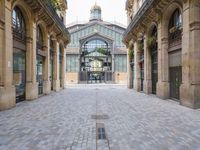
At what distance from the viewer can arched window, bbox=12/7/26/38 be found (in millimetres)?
13939

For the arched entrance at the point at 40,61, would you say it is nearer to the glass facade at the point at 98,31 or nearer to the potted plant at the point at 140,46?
the potted plant at the point at 140,46

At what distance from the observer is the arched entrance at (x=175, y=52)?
1439 centimetres

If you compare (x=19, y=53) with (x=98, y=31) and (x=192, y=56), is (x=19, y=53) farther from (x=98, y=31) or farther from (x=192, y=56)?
(x=98, y=31)

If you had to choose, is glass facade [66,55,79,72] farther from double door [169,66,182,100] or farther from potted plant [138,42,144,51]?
double door [169,66,182,100]

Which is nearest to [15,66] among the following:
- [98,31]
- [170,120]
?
[170,120]

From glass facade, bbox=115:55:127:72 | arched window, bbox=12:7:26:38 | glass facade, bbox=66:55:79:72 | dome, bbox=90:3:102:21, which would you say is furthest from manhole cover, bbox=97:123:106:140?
dome, bbox=90:3:102:21

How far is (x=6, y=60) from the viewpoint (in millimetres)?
11609

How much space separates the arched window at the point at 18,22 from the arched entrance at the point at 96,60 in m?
39.6

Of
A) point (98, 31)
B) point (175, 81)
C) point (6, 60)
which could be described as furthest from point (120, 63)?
point (6, 60)

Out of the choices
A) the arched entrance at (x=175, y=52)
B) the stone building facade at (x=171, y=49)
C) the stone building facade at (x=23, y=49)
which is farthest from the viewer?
the arched entrance at (x=175, y=52)

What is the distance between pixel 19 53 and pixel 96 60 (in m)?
41.2

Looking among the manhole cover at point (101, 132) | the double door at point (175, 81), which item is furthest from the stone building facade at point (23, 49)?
the double door at point (175, 81)

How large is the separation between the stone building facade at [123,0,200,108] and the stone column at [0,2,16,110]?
869 cm

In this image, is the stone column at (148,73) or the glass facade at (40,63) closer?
the glass facade at (40,63)
